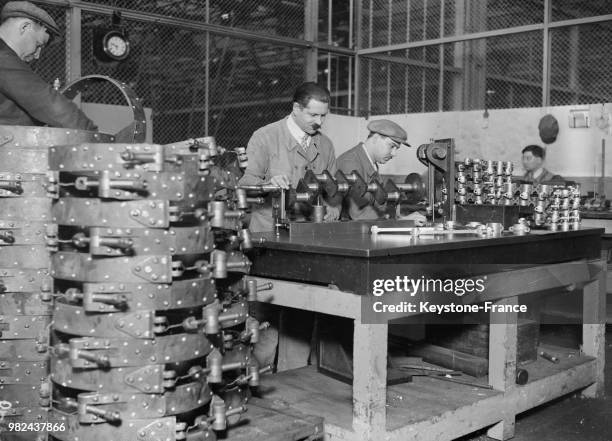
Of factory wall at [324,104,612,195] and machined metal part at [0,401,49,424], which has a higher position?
factory wall at [324,104,612,195]

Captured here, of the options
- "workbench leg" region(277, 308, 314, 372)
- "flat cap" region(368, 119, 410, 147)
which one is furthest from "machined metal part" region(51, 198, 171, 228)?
"flat cap" region(368, 119, 410, 147)

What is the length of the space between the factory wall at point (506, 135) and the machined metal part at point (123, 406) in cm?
530

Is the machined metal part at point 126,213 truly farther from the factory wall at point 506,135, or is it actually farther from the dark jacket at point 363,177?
Answer: the factory wall at point 506,135

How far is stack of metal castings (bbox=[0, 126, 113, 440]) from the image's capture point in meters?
2.47

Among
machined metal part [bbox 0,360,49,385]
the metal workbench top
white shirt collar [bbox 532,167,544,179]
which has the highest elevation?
white shirt collar [bbox 532,167,544,179]

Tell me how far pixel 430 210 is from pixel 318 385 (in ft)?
3.44

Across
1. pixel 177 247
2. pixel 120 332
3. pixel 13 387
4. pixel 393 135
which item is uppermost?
pixel 393 135

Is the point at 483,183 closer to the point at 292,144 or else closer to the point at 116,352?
the point at 292,144

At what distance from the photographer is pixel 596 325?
3.84m

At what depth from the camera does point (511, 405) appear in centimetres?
323

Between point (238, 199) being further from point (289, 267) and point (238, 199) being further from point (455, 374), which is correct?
point (455, 374)

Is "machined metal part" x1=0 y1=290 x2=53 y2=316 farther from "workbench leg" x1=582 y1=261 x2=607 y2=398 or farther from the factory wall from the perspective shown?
the factory wall

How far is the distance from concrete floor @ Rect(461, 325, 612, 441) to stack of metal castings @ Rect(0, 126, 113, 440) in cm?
184

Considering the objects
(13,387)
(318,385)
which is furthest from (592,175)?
(13,387)
